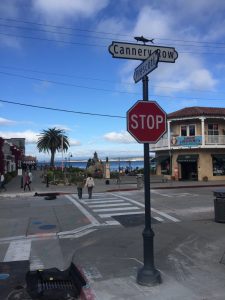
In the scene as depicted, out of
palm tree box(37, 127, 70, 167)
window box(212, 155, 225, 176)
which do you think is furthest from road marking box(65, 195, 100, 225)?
palm tree box(37, 127, 70, 167)

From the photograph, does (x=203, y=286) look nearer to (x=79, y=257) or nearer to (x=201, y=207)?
(x=79, y=257)

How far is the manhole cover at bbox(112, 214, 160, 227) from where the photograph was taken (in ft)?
49.6

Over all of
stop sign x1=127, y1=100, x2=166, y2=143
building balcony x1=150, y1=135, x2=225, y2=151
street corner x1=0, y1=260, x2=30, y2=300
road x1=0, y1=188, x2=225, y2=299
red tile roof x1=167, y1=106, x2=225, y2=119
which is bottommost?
street corner x1=0, y1=260, x2=30, y2=300

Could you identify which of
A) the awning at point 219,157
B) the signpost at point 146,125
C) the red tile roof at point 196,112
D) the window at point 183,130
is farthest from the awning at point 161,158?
the signpost at point 146,125

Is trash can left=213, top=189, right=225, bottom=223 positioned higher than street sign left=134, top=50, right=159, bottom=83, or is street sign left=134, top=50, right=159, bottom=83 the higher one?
street sign left=134, top=50, right=159, bottom=83

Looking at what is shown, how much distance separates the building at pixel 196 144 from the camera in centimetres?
4353

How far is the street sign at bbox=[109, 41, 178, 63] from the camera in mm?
7340

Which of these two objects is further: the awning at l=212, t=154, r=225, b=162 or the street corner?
the awning at l=212, t=154, r=225, b=162

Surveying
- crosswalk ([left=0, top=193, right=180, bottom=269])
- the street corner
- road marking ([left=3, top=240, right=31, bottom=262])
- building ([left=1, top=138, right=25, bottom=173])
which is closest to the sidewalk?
building ([left=1, top=138, right=25, bottom=173])

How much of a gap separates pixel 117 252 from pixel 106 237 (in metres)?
2.26

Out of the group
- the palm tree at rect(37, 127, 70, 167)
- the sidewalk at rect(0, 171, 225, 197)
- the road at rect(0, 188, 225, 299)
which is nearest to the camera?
the road at rect(0, 188, 225, 299)

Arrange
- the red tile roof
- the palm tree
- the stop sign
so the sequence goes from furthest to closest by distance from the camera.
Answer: the palm tree < the red tile roof < the stop sign

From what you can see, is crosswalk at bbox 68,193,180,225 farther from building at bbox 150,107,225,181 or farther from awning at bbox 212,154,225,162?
awning at bbox 212,154,225,162

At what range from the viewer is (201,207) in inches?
756
